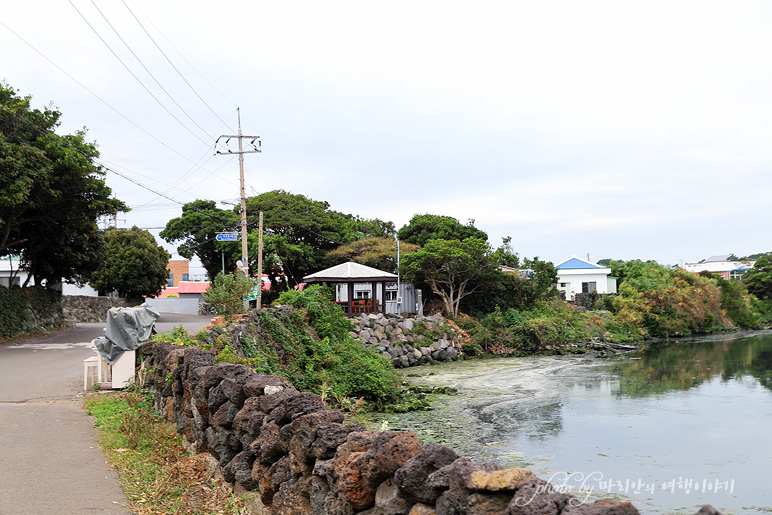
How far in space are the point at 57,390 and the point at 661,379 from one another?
1932cm

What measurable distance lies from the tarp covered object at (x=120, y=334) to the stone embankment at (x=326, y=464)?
4.06 meters

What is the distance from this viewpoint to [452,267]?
3297 centimetres

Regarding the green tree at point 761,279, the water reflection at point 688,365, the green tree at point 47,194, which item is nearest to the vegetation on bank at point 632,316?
the water reflection at point 688,365

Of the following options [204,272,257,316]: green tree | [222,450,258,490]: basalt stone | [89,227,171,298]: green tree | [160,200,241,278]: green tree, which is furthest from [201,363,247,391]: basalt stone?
[160,200,241,278]: green tree

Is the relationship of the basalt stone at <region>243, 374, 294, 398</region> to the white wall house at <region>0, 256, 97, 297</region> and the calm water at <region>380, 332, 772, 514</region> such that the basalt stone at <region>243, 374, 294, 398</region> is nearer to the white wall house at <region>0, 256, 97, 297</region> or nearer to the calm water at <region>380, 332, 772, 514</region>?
the calm water at <region>380, 332, 772, 514</region>

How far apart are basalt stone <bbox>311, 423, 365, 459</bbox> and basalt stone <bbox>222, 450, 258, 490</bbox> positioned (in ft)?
4.51

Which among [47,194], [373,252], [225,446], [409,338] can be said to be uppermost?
[47,194]

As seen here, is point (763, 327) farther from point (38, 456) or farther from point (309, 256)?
point (38, 456)

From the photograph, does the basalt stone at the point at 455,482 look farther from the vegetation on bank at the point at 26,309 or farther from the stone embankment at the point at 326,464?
the vegetation on bank at the point at 26,309

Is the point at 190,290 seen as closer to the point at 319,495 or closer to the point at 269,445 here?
the point at 269,445

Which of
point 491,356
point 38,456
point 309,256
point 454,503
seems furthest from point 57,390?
point 309,256

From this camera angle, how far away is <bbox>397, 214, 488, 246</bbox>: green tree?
45.6 m

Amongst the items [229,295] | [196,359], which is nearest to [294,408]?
[196,359]

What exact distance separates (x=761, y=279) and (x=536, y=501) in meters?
60.7
